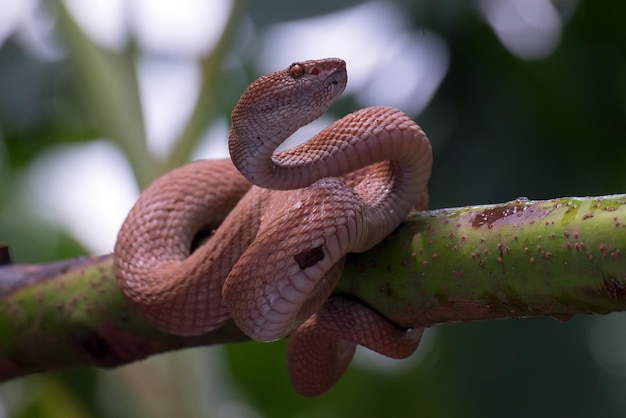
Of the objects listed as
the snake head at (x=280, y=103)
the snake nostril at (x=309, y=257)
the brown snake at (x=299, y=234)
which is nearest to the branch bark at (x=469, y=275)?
the brown snake at (x=299, y=234)

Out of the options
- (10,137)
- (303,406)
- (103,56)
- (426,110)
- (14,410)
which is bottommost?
(303,406)

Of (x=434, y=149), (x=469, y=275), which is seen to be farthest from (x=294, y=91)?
(x=434, y=149)

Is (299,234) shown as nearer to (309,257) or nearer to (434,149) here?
(309,257)

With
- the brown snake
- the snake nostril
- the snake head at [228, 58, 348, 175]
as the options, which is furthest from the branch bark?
the snake head at [228, 58, 348, 175]

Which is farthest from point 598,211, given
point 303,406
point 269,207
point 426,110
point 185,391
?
point 303,406

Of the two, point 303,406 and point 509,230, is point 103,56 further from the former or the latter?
point 509,230

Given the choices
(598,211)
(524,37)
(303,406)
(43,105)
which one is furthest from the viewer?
(43,105)
